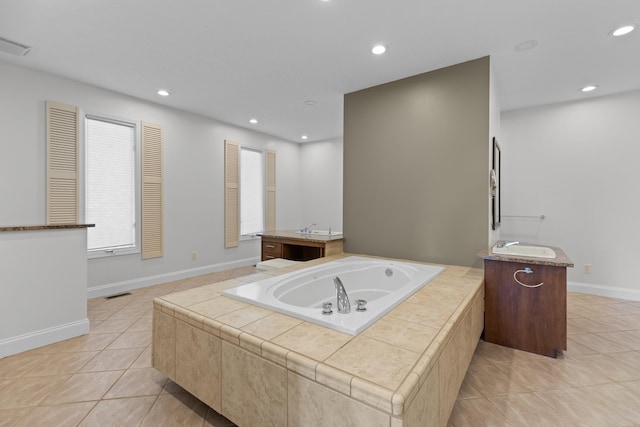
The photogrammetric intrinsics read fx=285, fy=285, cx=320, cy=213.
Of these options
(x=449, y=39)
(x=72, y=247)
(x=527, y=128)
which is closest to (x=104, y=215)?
(x=72, y=247)

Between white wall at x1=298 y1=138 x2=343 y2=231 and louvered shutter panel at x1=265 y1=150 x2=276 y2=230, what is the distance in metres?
0.81

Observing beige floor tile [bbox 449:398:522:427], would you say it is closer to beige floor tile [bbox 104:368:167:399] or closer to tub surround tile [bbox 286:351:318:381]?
tub surround tile [bbox 286:351:318:381]

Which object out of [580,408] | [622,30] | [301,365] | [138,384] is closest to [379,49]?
[622,30]

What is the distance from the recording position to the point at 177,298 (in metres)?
1.75

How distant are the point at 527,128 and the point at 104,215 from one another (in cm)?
568

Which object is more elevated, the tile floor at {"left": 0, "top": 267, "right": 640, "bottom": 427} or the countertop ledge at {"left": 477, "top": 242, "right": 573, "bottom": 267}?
the countertop ledge at {"left": 477, "top": 242, "right": 573, "bottom": 267}

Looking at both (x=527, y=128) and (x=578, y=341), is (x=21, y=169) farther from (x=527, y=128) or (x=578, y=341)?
(x=527, y=128)

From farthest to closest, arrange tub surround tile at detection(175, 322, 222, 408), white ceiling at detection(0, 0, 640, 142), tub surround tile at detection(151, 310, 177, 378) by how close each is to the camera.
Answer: white ceiling at detection(0, 0, 640, 142) → tub surround tile at detection(151, 310, 177, 378) → tub surround tile at detection(175, 322, 222, 408)

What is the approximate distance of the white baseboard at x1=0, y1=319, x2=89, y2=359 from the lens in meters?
2.11

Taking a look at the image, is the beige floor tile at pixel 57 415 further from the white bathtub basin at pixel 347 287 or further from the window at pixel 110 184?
the window at pixel 110 184

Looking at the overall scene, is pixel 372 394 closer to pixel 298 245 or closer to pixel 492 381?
pixel 492 381

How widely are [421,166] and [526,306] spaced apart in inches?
60.4

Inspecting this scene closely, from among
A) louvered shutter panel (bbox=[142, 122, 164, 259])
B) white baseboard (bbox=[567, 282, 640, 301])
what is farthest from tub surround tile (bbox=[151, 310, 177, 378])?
white baseboard (bbox=[567, 282, 640, 301])

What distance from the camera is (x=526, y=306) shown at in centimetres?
223
